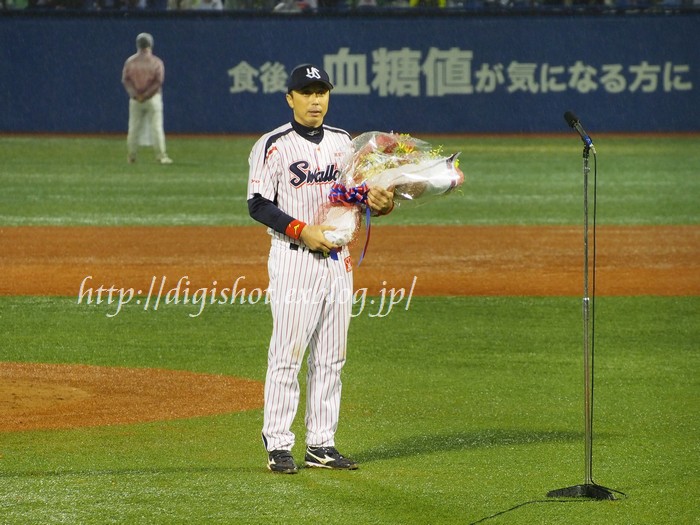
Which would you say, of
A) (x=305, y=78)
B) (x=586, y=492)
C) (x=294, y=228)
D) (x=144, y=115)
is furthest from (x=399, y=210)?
(x=586, y=492)

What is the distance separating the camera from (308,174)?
6203 millimetres

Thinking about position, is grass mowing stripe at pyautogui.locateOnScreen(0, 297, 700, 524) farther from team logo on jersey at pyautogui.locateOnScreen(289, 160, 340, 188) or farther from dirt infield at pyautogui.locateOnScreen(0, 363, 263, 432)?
team logo on jersey at pyautogui.locateOnScreen(289, 160, 340, 188)

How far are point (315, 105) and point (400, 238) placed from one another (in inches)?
401

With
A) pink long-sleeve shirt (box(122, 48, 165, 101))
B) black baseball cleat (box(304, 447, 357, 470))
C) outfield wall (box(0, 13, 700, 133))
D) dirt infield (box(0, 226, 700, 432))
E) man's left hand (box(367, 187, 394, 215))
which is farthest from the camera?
outfield wall (box(0, 13, 700, 133))

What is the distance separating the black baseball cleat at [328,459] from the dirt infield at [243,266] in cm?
171

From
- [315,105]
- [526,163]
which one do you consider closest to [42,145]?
[526,163]

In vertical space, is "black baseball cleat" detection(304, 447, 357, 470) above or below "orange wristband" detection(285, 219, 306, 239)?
below

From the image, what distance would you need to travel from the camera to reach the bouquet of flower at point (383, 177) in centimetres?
606

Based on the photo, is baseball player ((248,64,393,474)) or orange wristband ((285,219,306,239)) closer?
orange wristband ((285,219,306,239))

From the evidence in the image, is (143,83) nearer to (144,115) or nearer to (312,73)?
(144,115)

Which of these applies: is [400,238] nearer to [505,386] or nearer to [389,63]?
[505,386]

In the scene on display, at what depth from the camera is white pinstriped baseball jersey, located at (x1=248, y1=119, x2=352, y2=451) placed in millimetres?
6188

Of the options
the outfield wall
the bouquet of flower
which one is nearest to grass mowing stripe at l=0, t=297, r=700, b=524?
the bouquet of flower

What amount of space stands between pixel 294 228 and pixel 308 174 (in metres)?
0.30
